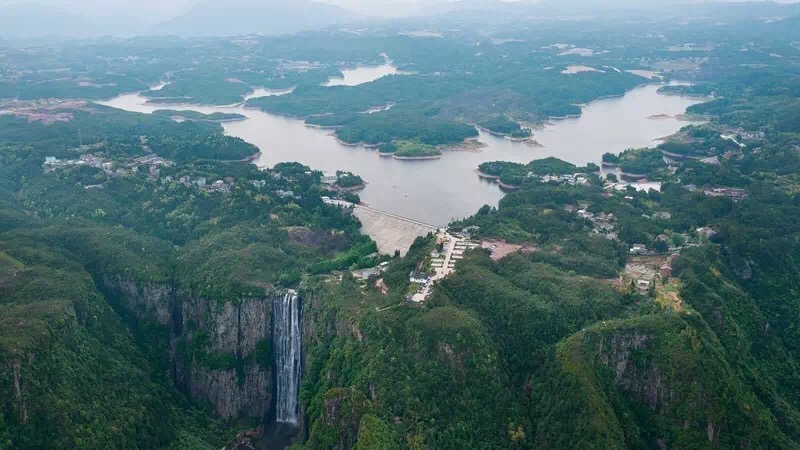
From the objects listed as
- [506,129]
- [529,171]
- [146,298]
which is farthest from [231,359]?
[506,129]

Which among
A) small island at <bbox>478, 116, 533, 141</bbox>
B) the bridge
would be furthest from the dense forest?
small island at <bbox>478, 116, 533, 141</bbox>

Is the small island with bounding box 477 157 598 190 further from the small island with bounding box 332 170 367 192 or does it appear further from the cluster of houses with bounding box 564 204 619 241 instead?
the small island with bounding box 332 170 367 192

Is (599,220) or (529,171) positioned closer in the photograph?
(599,220)

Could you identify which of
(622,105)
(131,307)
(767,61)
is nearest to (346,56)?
(622,105)

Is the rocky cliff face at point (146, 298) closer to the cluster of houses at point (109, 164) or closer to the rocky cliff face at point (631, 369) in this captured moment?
the cluster of houses at point (109, 164)

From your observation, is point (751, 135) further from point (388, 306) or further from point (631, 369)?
point (388, 306)

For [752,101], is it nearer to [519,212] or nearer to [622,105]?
[622,105]

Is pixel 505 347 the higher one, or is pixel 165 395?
pixel 505 347
